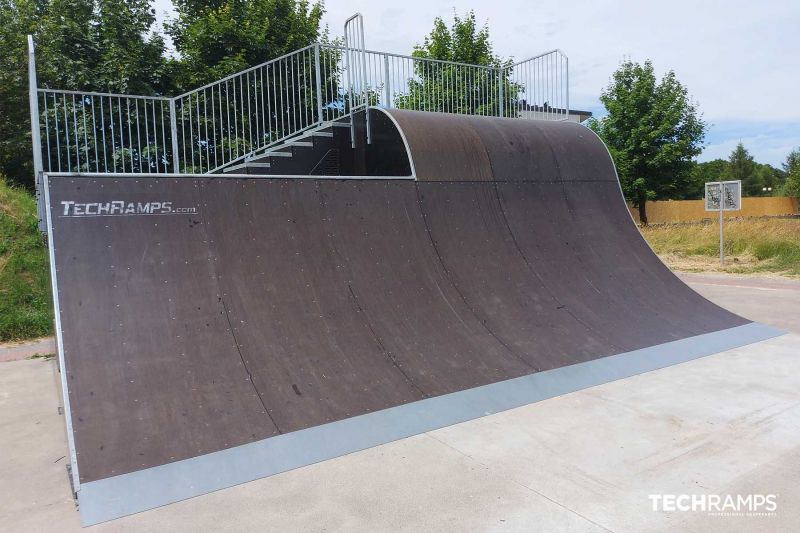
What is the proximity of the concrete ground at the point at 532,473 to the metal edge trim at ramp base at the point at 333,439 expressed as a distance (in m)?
0.09

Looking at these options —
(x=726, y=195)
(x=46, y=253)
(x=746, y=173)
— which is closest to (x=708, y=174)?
(x=746, y=173)

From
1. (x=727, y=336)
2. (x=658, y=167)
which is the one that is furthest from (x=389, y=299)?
(x=658, y=167)

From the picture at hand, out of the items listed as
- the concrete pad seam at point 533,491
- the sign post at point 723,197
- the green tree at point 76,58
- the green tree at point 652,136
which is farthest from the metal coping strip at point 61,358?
the green tree at point 652,136

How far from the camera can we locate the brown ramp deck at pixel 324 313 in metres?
3.76

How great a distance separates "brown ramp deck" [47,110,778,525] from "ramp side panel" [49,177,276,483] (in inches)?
0.5

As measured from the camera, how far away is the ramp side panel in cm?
363

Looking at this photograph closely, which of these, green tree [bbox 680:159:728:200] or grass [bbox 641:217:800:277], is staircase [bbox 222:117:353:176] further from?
green tree [bbox 680:159:728:200]

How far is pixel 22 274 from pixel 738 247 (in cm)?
1891

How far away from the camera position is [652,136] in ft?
92.1

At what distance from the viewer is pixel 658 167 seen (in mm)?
28344

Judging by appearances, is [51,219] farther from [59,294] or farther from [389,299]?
[389,299]

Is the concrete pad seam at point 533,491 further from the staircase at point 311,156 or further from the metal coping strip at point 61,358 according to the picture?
the staircase at point 311,156
